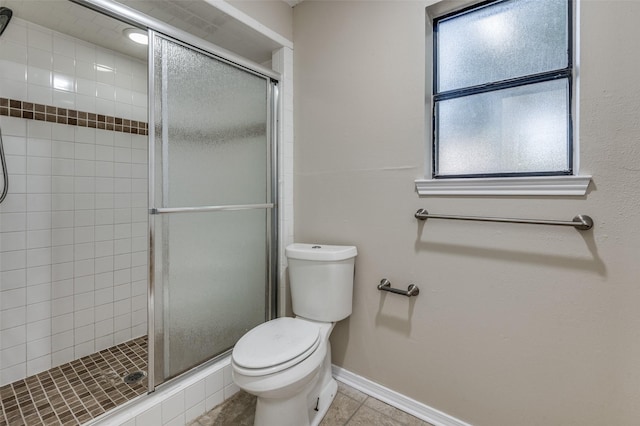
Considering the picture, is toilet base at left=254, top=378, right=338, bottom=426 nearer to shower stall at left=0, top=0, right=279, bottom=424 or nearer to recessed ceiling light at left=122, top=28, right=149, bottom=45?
shower stall at left=0, top=0, right=279, bottom=424

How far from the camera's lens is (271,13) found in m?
1.82

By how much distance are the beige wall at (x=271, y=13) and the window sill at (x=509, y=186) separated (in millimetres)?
1339

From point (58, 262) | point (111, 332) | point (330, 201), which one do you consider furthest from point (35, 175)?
point (330, 201)

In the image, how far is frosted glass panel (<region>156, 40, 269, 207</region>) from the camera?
1.41 metres

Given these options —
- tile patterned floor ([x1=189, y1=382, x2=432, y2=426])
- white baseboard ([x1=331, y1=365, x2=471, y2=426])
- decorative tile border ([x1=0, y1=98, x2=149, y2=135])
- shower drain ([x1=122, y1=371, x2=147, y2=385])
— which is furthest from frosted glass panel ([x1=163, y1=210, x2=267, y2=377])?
decorative tile border ([x1=0, y1=98, x2=149, y2=135])

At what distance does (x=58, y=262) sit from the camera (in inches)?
76.0

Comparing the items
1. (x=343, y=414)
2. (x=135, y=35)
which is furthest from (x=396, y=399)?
(x=135, y=35)

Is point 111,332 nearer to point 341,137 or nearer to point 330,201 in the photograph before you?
point 330,201

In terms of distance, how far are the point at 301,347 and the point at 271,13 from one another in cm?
193

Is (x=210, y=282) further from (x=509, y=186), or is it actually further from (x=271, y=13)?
(x=271, y=13)

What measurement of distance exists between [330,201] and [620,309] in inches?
53.2

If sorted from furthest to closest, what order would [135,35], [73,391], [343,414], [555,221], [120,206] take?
[120,206] → [135,35] → [73,391] → [343,414] → [555,221]

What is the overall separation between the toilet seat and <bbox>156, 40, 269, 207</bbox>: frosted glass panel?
73 centimetres

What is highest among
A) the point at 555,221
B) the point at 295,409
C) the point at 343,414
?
the point at 555,221
